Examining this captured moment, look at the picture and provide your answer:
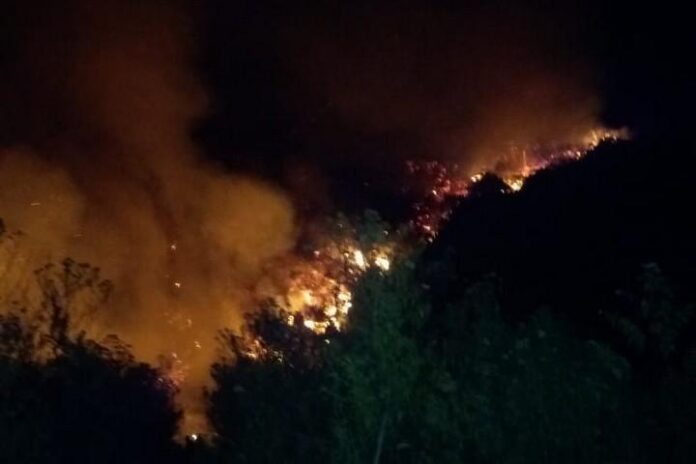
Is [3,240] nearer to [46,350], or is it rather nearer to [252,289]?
[46,350]

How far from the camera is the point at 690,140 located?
88.7ft

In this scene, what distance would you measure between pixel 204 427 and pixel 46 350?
2.91 metres

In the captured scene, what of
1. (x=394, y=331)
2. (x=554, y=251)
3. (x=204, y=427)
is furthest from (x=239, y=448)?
(x=554, y=251)

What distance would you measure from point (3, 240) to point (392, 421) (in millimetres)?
7696

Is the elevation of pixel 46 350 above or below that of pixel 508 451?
above

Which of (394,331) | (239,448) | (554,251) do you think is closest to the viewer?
(394,331)

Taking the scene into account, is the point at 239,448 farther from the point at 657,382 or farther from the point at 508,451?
the point at 657,382

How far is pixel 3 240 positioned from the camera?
18797 mm

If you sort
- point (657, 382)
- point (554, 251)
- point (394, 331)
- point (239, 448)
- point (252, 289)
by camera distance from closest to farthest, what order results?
point (657, 382) < point (394, 331) < point (239, 448) < point (554, 251) < point (252, 289)

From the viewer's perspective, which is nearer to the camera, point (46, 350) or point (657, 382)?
point (657, 382)

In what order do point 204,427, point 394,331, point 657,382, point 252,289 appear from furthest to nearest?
1. point 252,289
2. point 204,427
3. point 394,331
4. point 657,382

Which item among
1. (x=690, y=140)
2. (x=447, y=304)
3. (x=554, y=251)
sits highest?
(x=690, y=140)

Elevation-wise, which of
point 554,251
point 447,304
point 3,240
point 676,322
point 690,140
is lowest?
point 676,322

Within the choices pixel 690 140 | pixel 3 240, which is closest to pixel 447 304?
pixel 3 240
